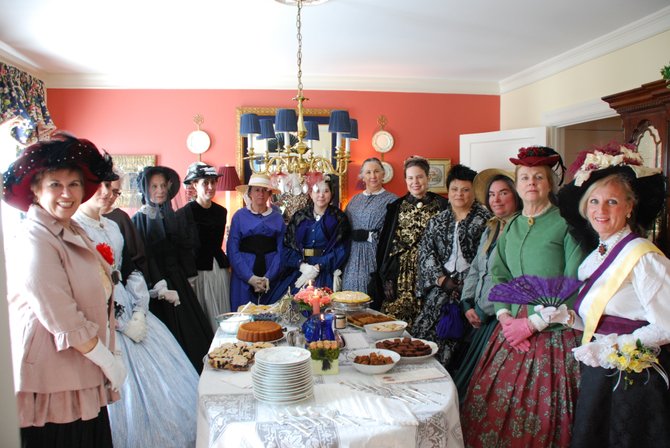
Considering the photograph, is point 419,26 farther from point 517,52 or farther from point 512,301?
point 512,301

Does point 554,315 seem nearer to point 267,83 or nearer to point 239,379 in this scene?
point 239,379

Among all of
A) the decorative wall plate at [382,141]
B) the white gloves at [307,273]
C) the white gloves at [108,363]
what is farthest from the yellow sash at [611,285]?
the decorative wall plate at [382,141]

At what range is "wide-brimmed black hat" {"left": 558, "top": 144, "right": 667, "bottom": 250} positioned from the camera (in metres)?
1.94

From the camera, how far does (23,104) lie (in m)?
4.37

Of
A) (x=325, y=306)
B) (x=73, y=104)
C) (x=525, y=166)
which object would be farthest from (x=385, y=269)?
(x=73, y=104)

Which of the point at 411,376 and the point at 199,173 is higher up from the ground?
the point at 199,173

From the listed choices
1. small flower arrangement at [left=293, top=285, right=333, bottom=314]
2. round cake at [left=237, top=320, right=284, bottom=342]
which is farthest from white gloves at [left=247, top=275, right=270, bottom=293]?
round cake at [left=237, top=320, right=284, bottom=342]

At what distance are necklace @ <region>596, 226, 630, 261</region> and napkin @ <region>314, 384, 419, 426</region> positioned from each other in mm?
1051

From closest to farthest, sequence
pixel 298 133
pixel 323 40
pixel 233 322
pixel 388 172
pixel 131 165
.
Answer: pixel 233 322 < pixel 298 133 < pixel 323 40 < pixel 131 165 < pixel 388 172

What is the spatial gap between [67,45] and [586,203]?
413 cm

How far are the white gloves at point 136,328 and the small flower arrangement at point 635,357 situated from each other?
2173 mm

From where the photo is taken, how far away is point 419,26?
368cm

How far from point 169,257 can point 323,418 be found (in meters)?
2.19

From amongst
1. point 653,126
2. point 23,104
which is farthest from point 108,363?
point 23,104
